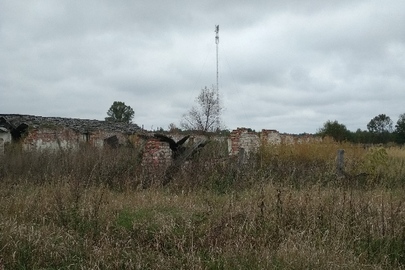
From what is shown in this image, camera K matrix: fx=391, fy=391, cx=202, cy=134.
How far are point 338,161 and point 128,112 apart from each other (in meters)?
43.0

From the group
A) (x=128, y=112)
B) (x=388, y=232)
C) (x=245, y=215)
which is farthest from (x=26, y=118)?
(x=128, y=112)

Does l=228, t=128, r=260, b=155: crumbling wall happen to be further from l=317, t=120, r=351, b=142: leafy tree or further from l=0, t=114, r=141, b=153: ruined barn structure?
l=317, t=120, r=351, b=142: leafy tree

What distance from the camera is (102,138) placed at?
23.0m

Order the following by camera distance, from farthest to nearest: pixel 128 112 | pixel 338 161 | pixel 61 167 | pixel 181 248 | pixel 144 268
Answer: pixel 128 112 → pixel 338 161 → pixel 61 167 → pixel 181 248 → pixel 144 268

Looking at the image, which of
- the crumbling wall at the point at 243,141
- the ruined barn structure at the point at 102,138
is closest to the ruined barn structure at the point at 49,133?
the ruined barn structure at the point at 102,138

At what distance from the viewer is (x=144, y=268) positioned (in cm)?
439

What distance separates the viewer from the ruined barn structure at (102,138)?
36.1ft

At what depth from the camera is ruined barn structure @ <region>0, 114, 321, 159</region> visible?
11008 millimetres

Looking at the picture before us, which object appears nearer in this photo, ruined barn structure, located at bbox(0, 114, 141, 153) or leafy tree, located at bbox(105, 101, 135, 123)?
ruined barn structure, located at bbox(0, 114, 141, 153)

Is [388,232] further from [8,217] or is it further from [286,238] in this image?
[8,217]

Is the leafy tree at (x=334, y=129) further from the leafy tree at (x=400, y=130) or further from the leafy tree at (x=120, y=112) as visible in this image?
the leafy tree at (x=120, y=112)

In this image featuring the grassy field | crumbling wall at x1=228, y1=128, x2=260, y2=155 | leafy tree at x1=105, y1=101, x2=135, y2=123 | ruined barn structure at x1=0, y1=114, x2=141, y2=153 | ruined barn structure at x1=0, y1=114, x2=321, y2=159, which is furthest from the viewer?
leafy tree at x1=105, y1=101, x2=135, y2=123

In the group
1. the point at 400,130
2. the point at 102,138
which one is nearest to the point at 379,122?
the point at 400,130

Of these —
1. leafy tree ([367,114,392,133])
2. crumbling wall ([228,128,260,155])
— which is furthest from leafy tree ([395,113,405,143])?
crumbling wall ([228,128,260,155])
